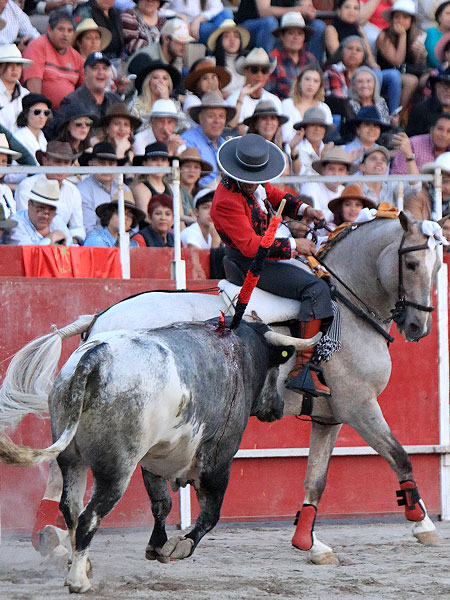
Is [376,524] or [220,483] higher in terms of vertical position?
[220,483]

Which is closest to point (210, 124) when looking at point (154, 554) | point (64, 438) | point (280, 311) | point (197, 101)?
point (197, 101)

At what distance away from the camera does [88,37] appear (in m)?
10.4

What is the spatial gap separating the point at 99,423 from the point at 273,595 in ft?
4.49

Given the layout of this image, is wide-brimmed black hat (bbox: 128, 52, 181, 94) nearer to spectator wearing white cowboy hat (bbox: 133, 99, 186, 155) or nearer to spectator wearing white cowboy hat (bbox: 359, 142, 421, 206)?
spectator wearing white cowboy hat (bbox: 133, 99, 186, 155)

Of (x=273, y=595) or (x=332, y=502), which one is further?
(x=332, y=502)

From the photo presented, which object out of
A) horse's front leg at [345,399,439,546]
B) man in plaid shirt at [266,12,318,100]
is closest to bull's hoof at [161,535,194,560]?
horse's front leg at [345,399,439,546]

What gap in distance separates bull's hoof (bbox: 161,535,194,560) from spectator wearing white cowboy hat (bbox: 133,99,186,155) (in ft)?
17.5

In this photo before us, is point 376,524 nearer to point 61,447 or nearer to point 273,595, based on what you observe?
point 273,595

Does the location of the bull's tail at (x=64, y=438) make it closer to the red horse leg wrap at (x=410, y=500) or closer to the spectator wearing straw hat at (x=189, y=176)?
the red horse leg wrap at (x=410, y=500)

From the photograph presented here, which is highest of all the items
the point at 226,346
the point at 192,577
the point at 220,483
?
the point at 226,346

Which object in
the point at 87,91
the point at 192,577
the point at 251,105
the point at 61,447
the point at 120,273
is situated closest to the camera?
the point at 61,447

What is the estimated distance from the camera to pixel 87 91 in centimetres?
999

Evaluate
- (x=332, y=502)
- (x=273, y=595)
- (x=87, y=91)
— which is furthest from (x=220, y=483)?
(x=87, y=91)

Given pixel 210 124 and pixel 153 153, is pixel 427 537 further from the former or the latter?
pixel 210 124
